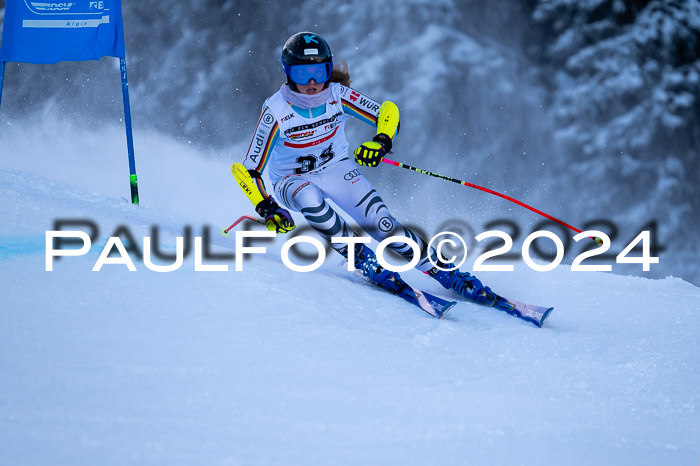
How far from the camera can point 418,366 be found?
8.45ft

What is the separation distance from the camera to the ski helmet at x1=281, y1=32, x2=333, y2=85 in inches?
132

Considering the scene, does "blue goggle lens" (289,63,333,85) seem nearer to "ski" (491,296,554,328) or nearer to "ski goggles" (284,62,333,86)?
"ski goggles" (284,62,333,86)

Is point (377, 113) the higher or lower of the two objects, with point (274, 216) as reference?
higher

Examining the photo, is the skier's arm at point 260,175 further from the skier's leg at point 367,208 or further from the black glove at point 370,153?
the black glove at point 370,153

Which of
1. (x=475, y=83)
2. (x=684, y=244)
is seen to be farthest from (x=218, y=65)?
(x=684, y=244)

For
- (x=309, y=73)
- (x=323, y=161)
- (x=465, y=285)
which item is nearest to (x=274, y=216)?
(x=323, y=161)

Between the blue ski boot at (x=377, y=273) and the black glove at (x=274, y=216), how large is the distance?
1.45 feet

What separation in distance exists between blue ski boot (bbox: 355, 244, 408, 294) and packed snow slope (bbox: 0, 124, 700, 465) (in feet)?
0.28

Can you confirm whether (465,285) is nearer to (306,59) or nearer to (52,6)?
(306,59)

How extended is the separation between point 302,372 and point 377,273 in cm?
126

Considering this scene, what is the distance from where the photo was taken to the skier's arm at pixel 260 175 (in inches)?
134

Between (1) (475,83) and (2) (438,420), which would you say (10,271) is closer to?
(2) (438,420)

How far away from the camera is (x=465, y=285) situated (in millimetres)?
3699

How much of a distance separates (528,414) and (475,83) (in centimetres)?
946
